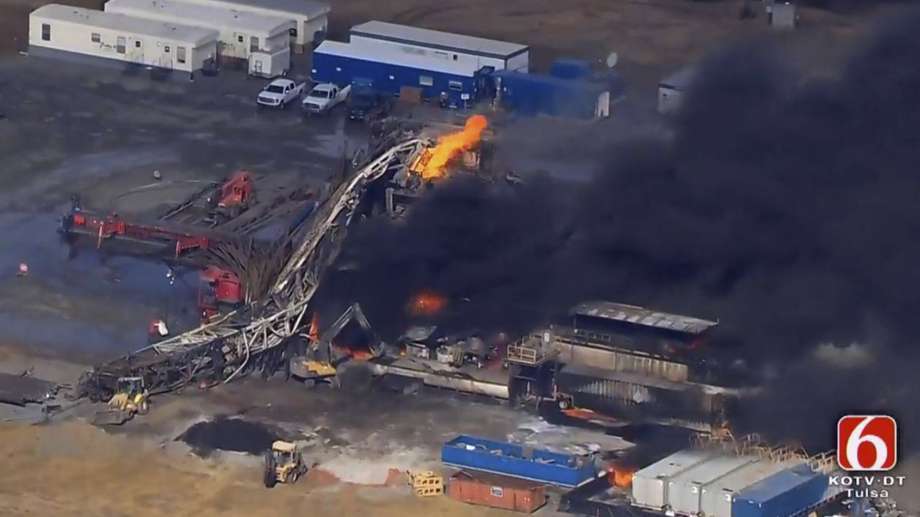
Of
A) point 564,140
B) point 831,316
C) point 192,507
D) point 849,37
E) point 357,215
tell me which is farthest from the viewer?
point 849,37

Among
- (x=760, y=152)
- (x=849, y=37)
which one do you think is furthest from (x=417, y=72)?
(x=760, y=152)

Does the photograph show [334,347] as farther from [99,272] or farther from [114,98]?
[114,98]

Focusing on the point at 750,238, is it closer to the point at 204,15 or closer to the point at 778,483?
the point at 778,483

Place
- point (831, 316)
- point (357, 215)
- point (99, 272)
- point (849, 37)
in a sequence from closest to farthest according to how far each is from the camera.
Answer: point (831, 316), point (357, 215), point (99, 272), point (849, 37)

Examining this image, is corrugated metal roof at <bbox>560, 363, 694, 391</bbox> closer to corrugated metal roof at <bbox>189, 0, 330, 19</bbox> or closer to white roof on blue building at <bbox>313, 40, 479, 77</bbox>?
white roof on blue building at <bbox>313, 40, 479, 77</bbox>

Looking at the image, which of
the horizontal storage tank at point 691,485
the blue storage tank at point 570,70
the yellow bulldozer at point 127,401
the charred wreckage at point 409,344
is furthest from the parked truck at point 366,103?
the horizontal storage tank at point 691,485

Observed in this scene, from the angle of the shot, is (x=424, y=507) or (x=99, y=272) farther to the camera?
(x=99, y=272)

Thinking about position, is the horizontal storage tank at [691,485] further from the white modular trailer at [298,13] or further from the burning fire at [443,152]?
the white modular trailer at [298,13]
